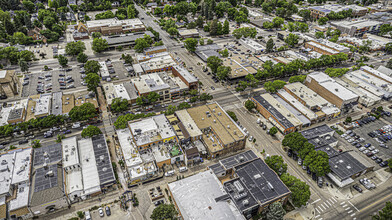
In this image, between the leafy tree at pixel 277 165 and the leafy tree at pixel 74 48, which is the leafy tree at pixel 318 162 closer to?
the leafy tree at pixel 277 165

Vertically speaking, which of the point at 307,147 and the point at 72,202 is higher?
the point at 307,147

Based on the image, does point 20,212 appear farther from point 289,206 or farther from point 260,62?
point 260,62

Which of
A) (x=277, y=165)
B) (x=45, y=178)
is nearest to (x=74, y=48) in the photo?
(x=45, y=178)

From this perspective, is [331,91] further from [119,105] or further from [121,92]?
[121,92]

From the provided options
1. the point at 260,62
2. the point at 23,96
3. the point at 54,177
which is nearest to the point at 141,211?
the point at 54,177

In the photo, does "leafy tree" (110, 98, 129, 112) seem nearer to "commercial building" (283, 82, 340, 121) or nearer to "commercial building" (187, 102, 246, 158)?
"commercial building" (187, 102, 246, 158)

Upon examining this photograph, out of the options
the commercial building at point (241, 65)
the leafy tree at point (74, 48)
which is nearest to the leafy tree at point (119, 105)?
the commercial building at point (241, 65)
